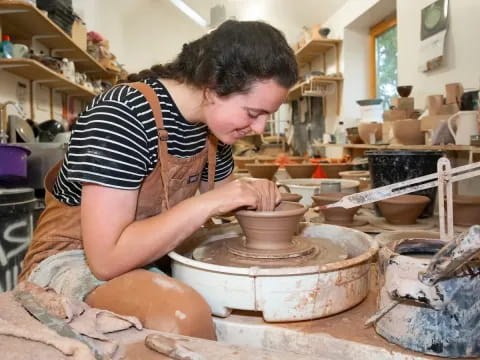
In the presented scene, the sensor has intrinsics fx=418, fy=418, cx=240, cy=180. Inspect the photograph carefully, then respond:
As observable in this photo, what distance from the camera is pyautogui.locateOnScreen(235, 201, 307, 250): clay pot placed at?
122 cm

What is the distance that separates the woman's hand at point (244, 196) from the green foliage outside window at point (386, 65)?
4250 millimetres

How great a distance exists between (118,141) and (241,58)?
41 centimetres

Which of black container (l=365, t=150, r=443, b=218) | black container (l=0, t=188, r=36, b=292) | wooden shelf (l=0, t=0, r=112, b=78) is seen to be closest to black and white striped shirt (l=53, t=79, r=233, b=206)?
black container (l=0, t=188, r=36, b=292)

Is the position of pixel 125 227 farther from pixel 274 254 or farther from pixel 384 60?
pixel 384 60

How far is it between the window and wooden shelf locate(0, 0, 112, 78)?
3.64 meters

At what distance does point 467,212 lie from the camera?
175 centimetres

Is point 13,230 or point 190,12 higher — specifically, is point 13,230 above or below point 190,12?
below

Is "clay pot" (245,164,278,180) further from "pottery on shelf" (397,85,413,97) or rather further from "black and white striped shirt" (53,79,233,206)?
"black and white striped shirt" (53,79,233,206)

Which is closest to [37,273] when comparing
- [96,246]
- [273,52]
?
[96,246]

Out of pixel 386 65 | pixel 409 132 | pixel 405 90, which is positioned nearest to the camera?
pixel 409 132

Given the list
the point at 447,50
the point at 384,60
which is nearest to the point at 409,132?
the point at 447,50

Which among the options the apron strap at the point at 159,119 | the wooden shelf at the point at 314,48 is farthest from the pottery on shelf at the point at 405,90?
the apron strap at the point at 159,119

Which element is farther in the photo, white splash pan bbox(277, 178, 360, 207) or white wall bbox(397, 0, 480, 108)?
white wall bbox(397, 0, 480, 108)

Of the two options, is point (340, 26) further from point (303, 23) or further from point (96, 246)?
point (96, 246)
